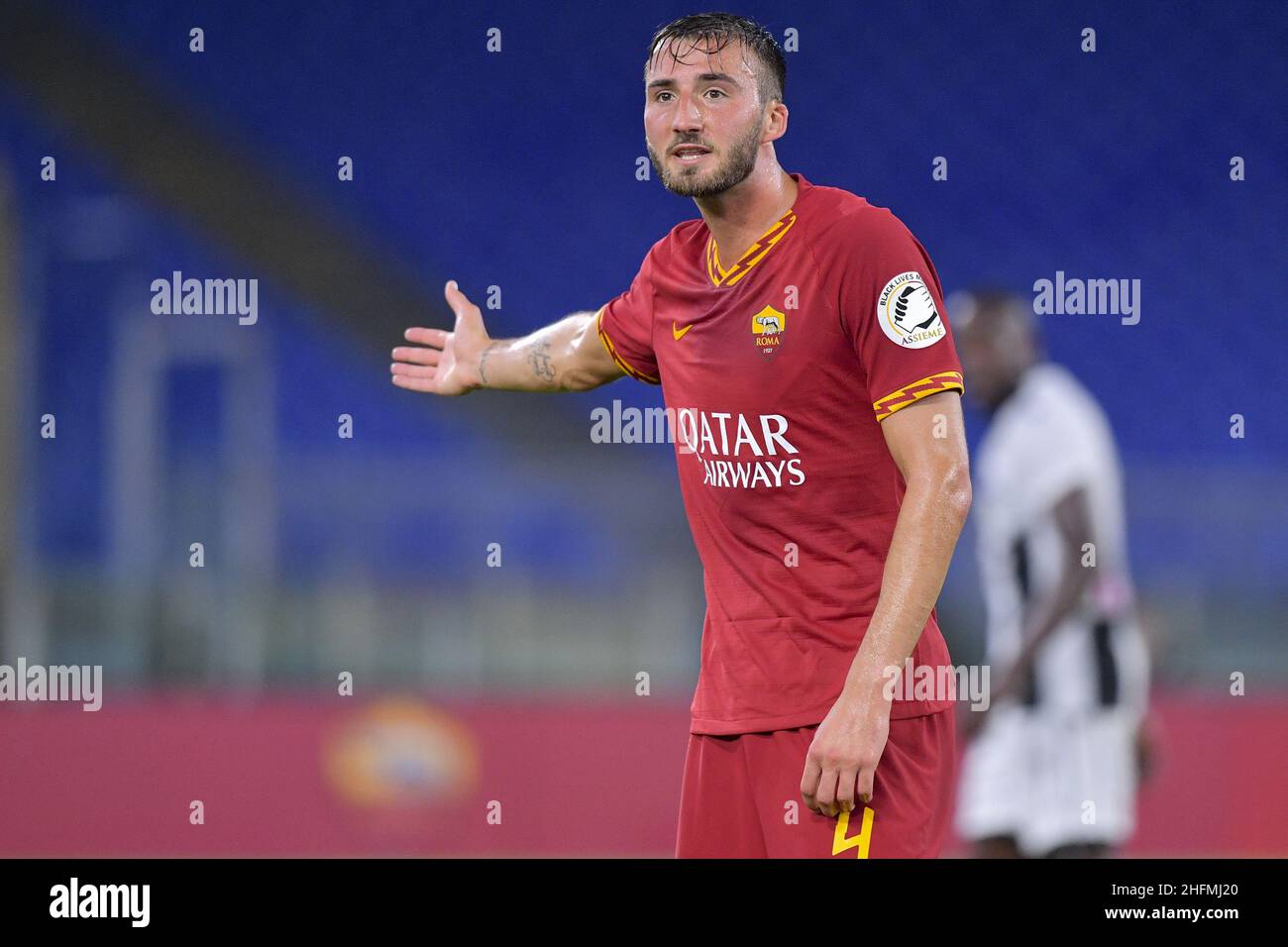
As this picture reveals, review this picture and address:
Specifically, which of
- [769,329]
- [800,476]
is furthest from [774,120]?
[800,476]

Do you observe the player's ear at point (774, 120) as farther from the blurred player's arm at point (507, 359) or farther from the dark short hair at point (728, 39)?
the blurred player's arm at point (507, 359)

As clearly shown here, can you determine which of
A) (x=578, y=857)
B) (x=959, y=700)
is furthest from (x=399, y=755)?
(x=959, y=700)

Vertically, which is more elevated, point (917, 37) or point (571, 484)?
point (917, 37)

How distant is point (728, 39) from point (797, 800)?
115 centimetres

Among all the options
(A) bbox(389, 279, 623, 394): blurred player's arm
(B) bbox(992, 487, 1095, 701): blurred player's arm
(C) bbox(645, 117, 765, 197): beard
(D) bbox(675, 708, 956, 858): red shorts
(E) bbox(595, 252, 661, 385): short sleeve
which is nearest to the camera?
(D) bbox(675, 708, 956, 858): red shorts

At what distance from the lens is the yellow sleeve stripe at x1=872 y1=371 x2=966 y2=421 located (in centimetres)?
218

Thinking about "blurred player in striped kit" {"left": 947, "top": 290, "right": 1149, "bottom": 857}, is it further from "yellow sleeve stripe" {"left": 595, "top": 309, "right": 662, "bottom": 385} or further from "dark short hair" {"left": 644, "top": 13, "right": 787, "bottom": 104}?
"dark short hair" {"left": 644, "top": 13, "right": 787, "bottom": 104}

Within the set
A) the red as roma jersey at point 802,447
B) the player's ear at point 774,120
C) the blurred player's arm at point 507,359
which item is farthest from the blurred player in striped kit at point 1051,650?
the player's ear at point 774,120

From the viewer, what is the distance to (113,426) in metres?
6.78

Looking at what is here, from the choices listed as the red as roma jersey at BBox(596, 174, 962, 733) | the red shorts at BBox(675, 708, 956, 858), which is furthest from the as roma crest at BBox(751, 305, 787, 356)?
the red shorts at BBox(675, 708, 956, 858)

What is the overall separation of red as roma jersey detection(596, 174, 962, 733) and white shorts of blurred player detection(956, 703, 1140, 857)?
219 cm

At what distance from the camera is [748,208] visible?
2.42 metres

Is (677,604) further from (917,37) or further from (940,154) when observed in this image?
(917,37)

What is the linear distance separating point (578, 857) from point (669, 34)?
368cm
